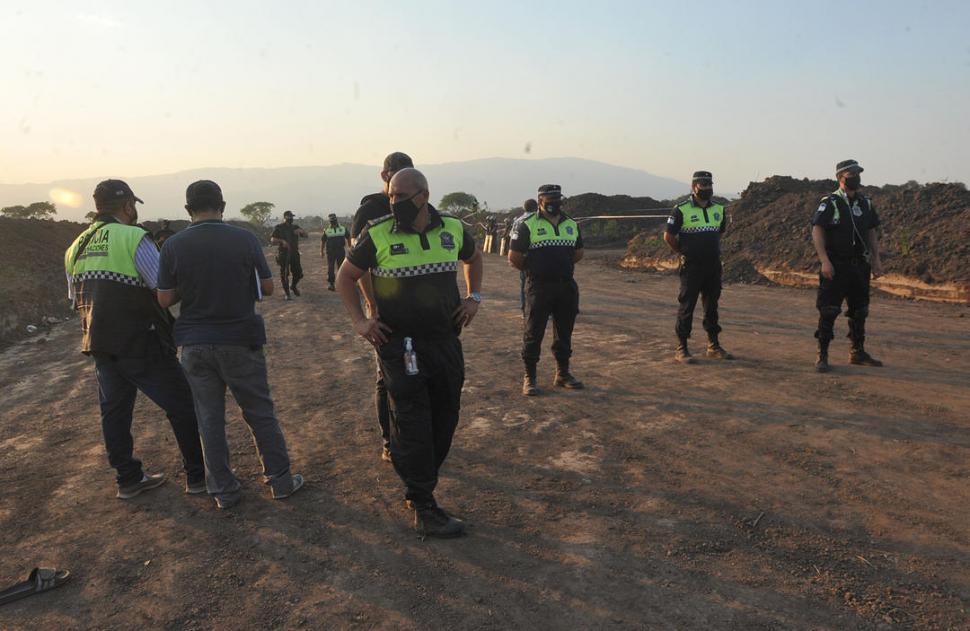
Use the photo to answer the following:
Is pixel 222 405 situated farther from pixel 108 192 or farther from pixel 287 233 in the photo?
pixel 287 233

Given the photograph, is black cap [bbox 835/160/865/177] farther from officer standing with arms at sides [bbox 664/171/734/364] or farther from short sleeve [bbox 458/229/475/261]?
short sleeve [bbox 458/229/475/261]

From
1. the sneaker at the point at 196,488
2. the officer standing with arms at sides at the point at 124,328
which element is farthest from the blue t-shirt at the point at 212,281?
the sneaker at the point at 196,488

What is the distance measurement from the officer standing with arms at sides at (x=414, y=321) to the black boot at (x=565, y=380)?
294 cm

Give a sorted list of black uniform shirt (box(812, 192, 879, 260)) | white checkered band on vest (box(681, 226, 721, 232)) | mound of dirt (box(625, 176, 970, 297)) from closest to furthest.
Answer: black uniform shirt (box(812, 192, 879, 260)), white checkered band on vest (box(681, 226, 721, 232)), mound of dirt (box(625, 176, 970, 297))

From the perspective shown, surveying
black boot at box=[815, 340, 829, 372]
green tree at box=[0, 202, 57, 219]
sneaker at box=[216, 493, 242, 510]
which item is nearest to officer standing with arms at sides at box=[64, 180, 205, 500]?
sneaker at box=[216, 493, 242, 510]

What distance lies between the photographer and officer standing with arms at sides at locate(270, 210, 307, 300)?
13000 millimetres

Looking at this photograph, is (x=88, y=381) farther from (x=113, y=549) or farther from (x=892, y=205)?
(x=892, y=205)

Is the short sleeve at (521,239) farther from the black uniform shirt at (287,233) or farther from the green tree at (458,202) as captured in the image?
the green tree at (458,202)

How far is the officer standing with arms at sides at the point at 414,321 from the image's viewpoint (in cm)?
346

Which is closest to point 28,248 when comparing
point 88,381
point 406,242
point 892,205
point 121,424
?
point 88,381

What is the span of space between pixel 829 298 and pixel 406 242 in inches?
197

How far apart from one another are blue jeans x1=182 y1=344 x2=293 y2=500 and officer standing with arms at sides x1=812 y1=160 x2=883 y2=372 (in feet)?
17.8

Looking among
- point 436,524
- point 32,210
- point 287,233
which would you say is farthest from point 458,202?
point 436,524

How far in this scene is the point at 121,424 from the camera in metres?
4.18
